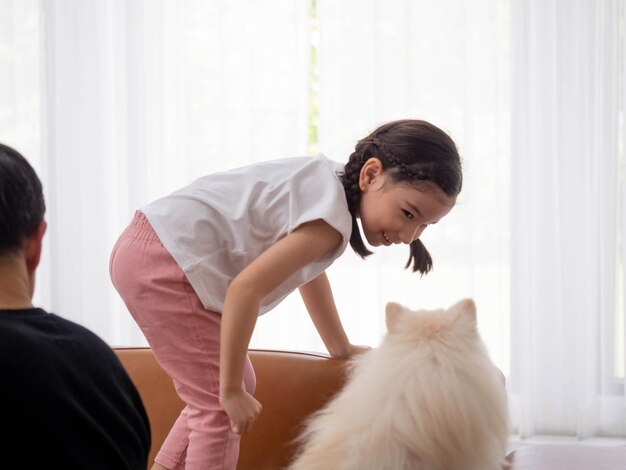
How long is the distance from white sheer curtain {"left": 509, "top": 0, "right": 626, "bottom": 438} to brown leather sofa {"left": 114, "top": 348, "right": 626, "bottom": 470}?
1315mm

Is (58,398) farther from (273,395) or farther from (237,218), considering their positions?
(273,395)

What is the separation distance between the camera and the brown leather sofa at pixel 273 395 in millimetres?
1923

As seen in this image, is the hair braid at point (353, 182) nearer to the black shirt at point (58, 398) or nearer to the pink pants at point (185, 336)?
the pink pants at point (185, 336)

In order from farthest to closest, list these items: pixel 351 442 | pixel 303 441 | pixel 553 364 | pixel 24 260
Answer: pixel 553 364 → pixel 303 441 → pixel 351 442 → pixel 24 260

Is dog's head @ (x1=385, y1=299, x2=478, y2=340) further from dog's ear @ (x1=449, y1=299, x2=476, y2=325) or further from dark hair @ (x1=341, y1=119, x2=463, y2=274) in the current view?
dark hair @ (x1=341, y1=119, x2=463, y2=274)

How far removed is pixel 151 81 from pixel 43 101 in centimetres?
53

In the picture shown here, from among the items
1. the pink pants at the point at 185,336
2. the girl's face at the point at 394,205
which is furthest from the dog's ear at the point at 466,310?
the pink pants at the point at 185,336

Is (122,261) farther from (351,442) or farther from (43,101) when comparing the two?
(43,101)

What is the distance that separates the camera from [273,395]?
1.96 metres

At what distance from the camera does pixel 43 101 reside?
137 inches

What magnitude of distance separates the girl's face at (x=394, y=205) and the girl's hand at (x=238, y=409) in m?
0.46

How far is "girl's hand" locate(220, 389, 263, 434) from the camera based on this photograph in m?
1.50

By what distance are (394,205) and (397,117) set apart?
154cm

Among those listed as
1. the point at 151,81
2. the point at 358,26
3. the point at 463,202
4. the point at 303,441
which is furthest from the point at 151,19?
the point at 303,441
